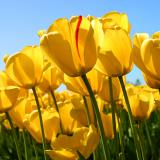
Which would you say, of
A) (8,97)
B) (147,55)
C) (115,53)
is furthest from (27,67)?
(147,55)

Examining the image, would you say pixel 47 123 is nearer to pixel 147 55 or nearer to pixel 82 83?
pixel 82 83

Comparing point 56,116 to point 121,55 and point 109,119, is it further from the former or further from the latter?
point 121,55

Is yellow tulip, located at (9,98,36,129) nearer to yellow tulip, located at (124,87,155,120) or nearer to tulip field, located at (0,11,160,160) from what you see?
tulip field, located at (0,11,160,160)

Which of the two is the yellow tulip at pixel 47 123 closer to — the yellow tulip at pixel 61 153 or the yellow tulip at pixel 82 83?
the yellow tulip at pixel 82 83

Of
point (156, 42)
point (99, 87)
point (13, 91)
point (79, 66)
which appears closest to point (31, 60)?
point (13, 91)

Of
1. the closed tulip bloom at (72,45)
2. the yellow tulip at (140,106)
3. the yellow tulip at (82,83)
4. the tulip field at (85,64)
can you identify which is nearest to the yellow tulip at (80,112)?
the tulip field at (85,64)

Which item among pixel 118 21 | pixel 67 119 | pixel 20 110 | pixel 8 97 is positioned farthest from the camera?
pixel 20 110
